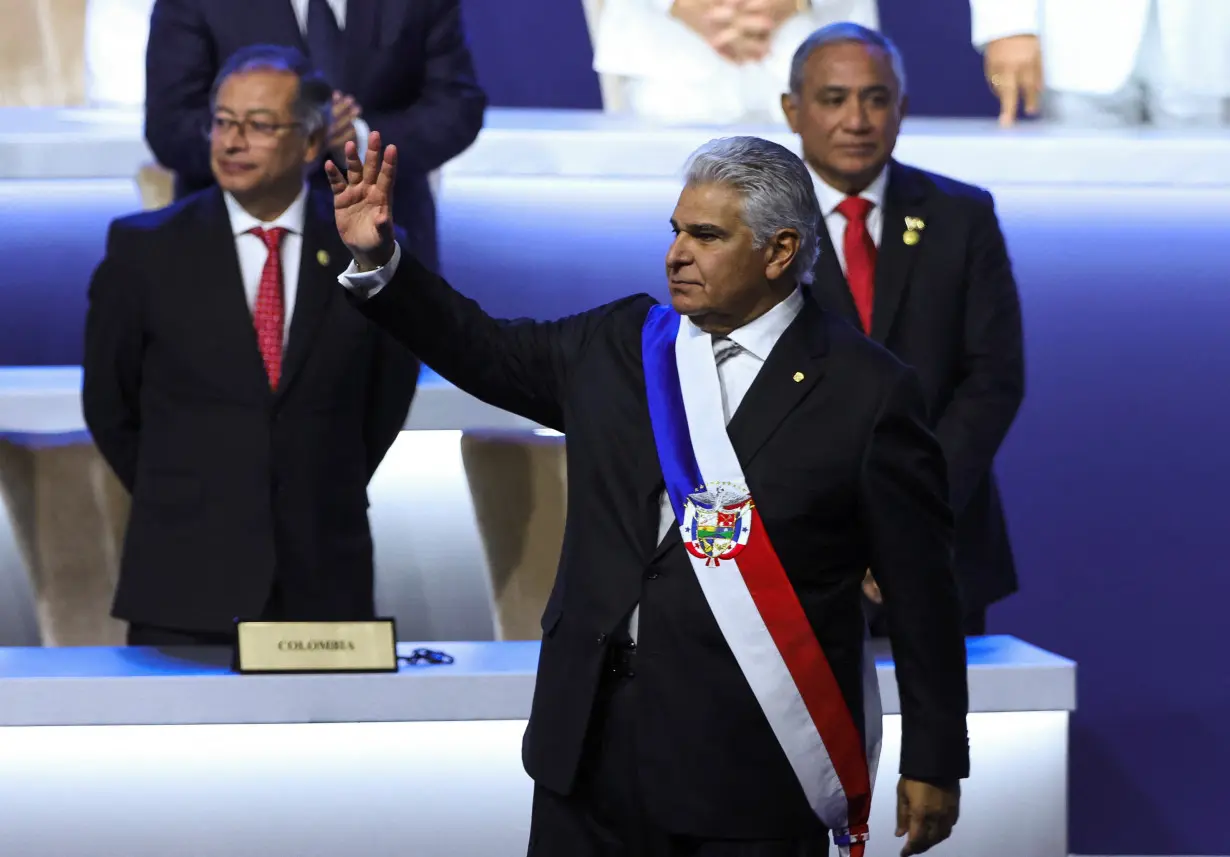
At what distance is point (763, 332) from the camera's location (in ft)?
7.16

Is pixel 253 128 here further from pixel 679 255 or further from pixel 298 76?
pixel 679 255

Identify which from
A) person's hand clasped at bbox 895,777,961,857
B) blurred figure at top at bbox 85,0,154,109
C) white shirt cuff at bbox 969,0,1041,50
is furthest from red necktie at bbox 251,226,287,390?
white shirt cuff at bbox 969,0,1041,50

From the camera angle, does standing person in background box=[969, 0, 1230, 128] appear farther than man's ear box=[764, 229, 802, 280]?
Yes

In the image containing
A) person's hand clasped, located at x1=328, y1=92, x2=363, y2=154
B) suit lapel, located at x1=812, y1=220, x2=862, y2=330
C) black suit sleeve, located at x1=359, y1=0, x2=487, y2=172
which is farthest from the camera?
black suit sleeve, located at x1=359, y1=0, x2=487, y2=172

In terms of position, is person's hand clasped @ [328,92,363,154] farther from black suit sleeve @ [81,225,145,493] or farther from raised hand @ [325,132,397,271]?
raised hand @ [325,132,397,271]

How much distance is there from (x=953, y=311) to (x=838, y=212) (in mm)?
257

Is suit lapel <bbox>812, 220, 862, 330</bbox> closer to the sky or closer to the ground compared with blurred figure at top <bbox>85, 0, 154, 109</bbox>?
closer to the ground

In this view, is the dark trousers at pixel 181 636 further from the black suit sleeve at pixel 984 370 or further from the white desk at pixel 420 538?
the black suit sleeve at pixel 984 370

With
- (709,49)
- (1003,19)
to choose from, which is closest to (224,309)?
(709,49)

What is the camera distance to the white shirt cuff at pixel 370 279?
2.17 meters

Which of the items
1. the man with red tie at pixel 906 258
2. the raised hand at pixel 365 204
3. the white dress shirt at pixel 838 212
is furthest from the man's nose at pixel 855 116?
the raised hand at pixel 365 204

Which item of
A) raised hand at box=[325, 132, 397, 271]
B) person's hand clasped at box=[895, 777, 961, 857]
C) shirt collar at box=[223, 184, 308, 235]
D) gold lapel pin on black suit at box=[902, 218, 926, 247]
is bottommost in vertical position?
person's hand clasped at box=[895, 777, 961, 857]

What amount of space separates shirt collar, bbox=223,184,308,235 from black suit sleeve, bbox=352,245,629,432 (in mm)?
1114

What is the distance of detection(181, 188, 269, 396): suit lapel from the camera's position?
10.7 ft
